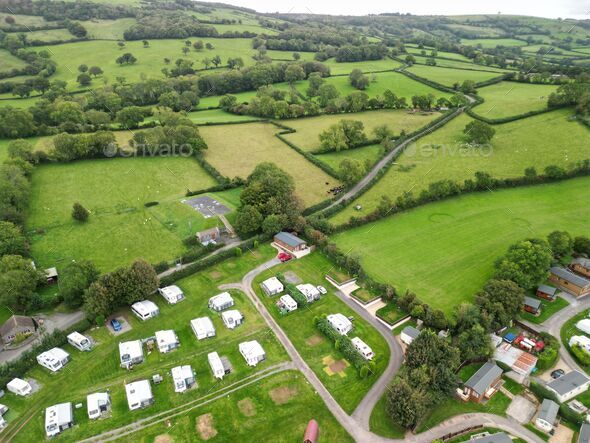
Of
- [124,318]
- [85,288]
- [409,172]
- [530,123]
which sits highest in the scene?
[530,123]

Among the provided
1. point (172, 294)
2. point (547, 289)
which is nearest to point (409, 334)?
point (547, 289)

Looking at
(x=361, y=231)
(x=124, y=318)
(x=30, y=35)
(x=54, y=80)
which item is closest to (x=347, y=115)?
(x=361, y=231)

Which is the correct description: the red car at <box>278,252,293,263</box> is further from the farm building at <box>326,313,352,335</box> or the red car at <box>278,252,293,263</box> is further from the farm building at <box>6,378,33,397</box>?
the farm building at <box>6,378,33,397</box>

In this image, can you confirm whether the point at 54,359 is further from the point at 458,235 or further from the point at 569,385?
the point at 458,235

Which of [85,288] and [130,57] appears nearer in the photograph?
[85,288]

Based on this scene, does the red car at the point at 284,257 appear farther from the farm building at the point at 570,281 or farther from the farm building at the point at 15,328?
the farm building at the point at 570,281

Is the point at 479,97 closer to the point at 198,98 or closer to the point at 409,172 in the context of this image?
the point at 409,172
